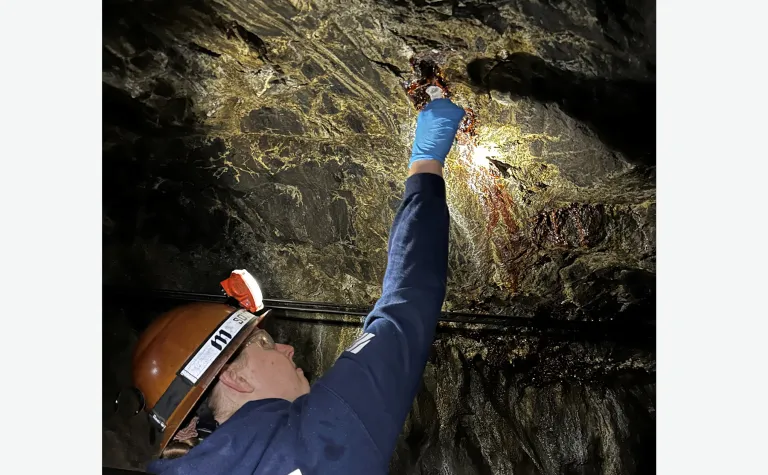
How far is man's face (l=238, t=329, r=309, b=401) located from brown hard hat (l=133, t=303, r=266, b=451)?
4cm

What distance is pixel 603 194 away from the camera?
1705 millimetres

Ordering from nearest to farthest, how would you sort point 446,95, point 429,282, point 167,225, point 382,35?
point 429,282 < point 382,35 < point 446,95 < point 167,225

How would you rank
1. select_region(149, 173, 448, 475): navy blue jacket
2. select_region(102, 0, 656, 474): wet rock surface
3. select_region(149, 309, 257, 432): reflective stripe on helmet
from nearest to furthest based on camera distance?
1. select_region(149, 173, 448, 475): navy blue jacket
2. select_region(149, 309, 257, 432): reflective stripe on helmet
3. select_region(102, 0, 656, 474): wet rock surface

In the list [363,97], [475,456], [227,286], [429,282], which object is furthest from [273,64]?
Result: [475,456]

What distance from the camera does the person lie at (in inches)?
46.1

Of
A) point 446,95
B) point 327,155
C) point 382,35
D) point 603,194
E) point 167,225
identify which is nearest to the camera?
point 382,35

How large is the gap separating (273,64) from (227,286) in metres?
0.62

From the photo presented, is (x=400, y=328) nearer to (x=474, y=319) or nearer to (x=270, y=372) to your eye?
(x=270, y=372)

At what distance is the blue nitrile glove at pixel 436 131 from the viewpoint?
141 cm

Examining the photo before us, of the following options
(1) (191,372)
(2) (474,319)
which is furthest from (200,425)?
(2) (474,319)

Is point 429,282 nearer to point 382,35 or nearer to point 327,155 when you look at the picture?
point 382,35

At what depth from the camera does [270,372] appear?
135 cm

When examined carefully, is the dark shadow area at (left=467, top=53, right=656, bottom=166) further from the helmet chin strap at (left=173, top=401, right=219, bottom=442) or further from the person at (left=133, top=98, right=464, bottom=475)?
the helmet chin strap at (left=173, top=401, right=219, bottom=442)

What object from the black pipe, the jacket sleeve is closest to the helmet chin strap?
the jacket sleeve
